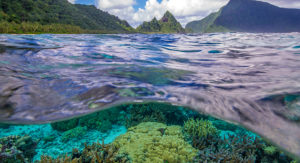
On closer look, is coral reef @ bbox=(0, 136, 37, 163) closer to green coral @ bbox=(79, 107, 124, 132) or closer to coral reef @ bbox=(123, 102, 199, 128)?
green coral @ bbox=(79, 107, 124, 132)

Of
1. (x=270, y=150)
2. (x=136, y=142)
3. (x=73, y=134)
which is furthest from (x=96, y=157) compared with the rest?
(x=270, y=150)

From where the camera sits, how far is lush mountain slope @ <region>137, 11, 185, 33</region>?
139 m

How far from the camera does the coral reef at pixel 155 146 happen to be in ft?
11.8

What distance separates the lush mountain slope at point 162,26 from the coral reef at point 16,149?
128048mm

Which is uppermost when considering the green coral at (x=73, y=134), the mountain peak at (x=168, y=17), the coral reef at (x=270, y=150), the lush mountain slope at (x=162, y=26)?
the mountain peak at (x=168, y=17)

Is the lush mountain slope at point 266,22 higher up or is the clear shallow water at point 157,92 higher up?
the lush mountain slope at point 266,22

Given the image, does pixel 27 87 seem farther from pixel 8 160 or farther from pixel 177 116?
pixel 177 116

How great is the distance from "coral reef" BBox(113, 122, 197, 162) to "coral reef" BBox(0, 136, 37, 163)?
261cm

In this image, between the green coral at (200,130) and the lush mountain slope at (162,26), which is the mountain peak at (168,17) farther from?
the green coral at (200,130)

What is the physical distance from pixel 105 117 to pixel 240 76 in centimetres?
601

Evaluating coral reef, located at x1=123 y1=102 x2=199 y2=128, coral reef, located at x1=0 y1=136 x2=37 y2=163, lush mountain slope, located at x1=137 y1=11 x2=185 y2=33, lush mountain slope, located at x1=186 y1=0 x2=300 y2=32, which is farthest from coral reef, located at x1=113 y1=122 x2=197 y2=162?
lush mountain slope, located at x1=186 y1=0 x2=300 y2=32

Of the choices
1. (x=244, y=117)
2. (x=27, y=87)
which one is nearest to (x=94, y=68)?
(x=27, y=87)

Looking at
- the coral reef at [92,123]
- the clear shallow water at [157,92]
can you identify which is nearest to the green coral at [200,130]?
the clear shallow water at [157,92]

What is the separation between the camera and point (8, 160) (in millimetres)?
3545
